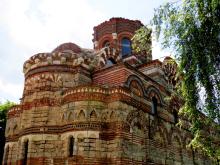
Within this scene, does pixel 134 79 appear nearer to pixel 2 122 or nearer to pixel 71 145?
pixel 71 145

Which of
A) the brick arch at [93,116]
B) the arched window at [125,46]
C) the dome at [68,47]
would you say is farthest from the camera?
the arched window at [125,46]

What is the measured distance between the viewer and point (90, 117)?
11.2m

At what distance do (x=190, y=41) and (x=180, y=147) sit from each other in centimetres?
848

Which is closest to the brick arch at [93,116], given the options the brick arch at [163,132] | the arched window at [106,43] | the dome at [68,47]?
the brick arch at [163,132]

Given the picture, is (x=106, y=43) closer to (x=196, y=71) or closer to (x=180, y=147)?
(x=180, y=147)

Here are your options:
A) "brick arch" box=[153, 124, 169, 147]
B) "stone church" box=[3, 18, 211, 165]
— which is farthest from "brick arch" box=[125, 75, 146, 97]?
"brick arch" box=[153, 124, 169, 147]

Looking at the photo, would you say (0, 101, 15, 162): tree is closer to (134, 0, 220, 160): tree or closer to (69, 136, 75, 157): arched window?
(69, 136, 75, 157): arched window

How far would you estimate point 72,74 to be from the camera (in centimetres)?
1298

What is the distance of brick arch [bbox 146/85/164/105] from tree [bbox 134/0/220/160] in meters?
5.40

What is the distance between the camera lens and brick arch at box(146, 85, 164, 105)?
13409 millimetres

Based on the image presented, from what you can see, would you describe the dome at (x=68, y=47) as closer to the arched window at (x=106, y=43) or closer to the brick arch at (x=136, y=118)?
the brick arch at (x=136, y=118)

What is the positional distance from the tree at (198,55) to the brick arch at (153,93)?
5403 mm

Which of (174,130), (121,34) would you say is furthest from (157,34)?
(121,34)

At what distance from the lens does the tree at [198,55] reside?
7.28m
